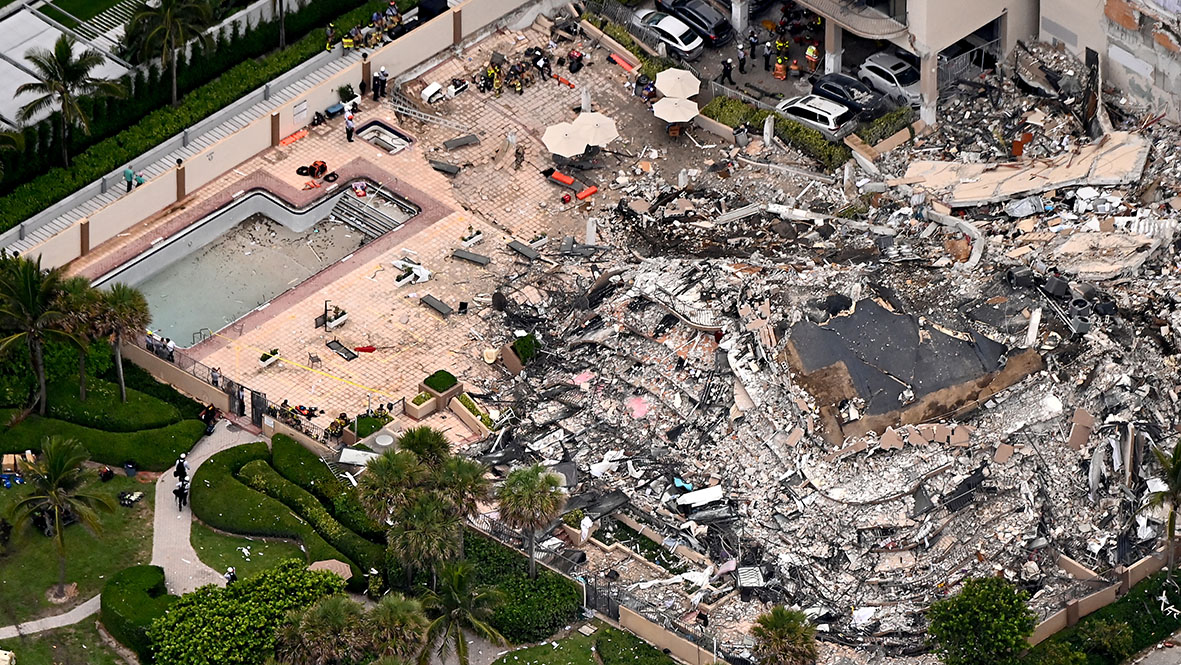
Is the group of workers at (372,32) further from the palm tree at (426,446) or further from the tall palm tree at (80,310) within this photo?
the palm tree at (426,446)

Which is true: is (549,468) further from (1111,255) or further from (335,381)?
(1111,255)

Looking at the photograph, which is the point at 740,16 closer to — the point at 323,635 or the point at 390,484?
the point at 390,484

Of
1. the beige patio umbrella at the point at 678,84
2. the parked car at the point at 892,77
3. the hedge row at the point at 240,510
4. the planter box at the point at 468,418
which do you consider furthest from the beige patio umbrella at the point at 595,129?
the hedge row at the point at 240,510

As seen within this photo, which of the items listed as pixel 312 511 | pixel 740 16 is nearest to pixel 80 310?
pixel 312 511

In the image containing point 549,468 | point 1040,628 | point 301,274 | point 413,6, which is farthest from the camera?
point 413,6

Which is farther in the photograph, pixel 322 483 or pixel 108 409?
pixel 108 409

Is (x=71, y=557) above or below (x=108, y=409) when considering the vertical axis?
below

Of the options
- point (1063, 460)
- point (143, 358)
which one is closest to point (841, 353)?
point (1063, 460)
